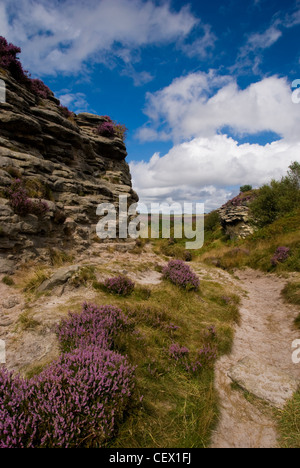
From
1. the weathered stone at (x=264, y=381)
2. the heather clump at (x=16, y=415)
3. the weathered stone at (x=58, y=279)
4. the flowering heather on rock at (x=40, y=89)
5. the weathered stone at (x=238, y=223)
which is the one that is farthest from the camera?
the weathered stone at (x=238, y=223)

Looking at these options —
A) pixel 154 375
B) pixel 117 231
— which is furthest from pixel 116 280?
pixel 117 231

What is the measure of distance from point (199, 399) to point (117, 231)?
42.4ft

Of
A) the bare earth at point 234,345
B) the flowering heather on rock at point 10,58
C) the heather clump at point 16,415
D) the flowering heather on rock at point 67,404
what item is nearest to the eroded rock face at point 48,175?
the flowering heather on rock at point 10,58

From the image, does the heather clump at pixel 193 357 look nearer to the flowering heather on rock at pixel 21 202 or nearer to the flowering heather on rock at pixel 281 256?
the flowering heather on rock at pixel 21 202

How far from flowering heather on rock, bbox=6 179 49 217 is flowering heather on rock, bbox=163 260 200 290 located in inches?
287

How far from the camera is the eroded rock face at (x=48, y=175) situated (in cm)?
929

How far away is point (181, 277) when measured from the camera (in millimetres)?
10188

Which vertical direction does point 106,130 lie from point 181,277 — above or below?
above

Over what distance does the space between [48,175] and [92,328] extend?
1139cm

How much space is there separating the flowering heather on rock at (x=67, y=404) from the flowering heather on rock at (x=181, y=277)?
21.6 ft

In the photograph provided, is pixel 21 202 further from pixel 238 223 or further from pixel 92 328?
pixel 238 223

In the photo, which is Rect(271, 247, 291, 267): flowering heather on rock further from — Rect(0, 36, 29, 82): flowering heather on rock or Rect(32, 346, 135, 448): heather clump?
Rect(0, 36, 29, 82): flowering heather on rock

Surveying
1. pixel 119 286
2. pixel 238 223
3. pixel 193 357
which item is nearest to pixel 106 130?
pixel 119 286
